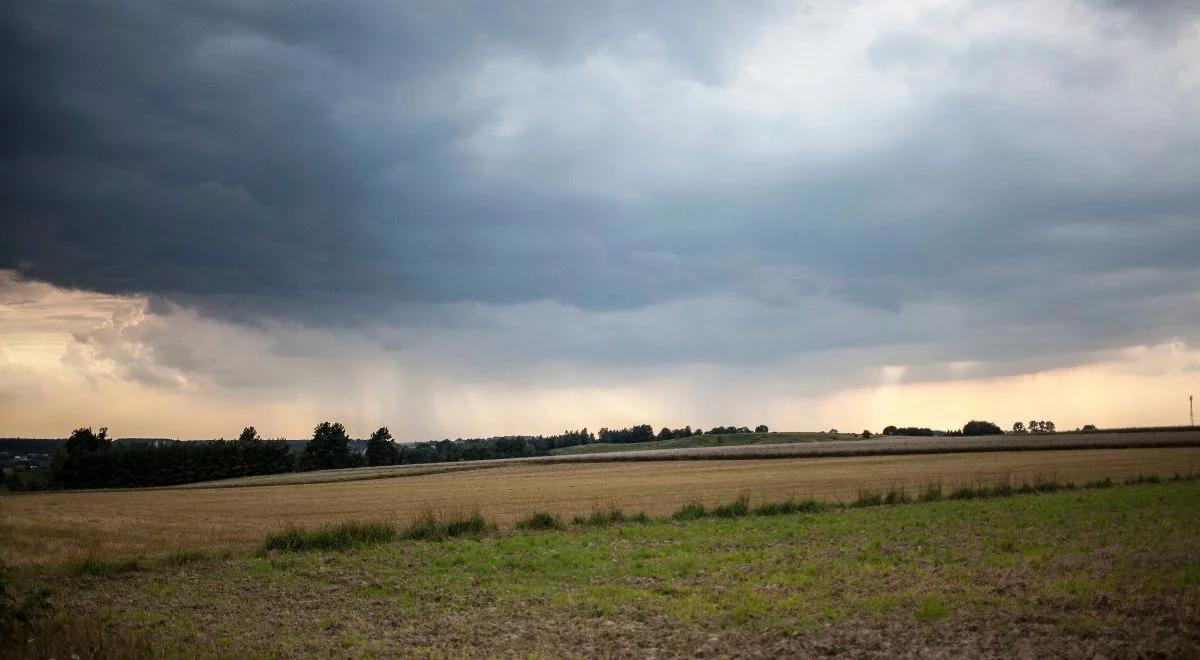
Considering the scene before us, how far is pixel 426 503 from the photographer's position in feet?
174

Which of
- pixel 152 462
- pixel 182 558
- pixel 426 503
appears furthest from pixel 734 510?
pixel 152 462

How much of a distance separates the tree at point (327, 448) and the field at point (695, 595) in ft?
497

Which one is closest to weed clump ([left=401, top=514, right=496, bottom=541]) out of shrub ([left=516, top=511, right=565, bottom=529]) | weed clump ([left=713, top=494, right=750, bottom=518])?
shrub ([left=516, top=511, right=565, bottom=529])

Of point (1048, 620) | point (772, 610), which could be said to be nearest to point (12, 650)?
point (772, 610)

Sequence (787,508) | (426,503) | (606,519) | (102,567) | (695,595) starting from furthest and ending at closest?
(426,503) → (787,508) → (606,519) → (102,567) → (695,595)

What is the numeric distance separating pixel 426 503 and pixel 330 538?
26.6m

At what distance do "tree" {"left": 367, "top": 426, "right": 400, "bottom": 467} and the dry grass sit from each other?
10058 cm

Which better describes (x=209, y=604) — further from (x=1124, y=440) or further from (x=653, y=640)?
(x=1124, y=440)

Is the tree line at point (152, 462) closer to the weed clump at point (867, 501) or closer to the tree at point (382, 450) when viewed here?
the tree at point (382, 450)

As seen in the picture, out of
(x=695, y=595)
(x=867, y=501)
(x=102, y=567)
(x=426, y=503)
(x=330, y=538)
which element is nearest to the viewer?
(x=695, y=595)

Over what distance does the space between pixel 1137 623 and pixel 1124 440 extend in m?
96.4

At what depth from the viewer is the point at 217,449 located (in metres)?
145

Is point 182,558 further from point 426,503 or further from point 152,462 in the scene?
point 152,462

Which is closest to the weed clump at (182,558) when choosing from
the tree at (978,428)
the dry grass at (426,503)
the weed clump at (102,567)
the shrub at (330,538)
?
the weed clump at (102,567)
